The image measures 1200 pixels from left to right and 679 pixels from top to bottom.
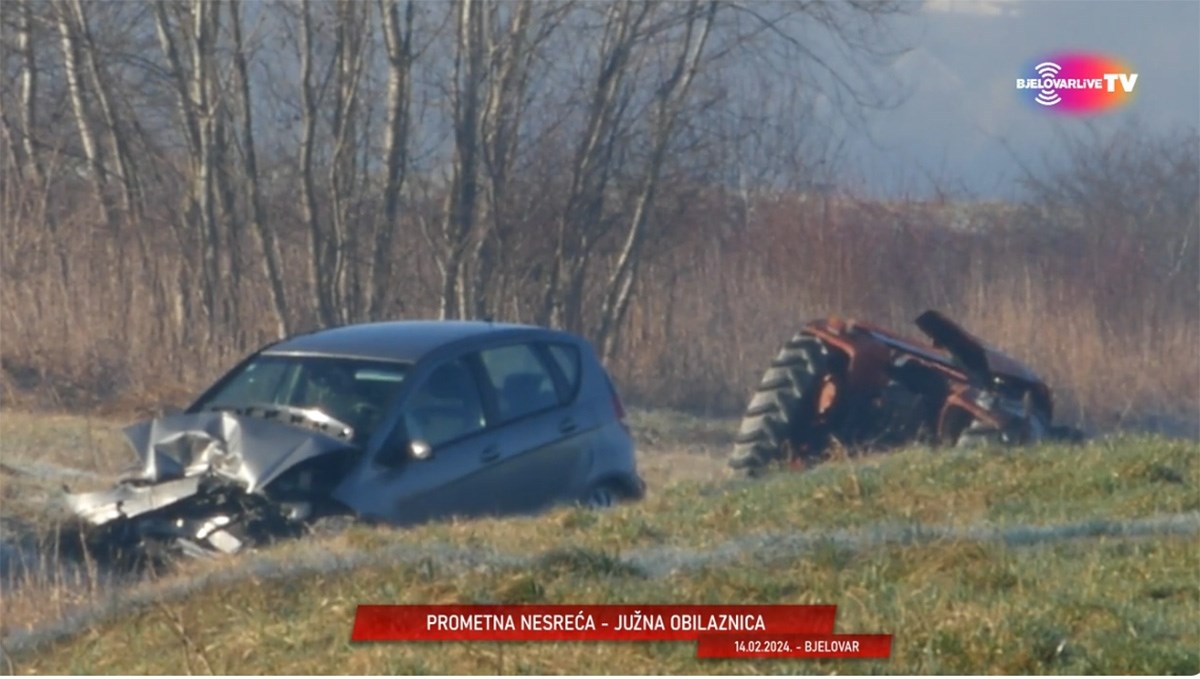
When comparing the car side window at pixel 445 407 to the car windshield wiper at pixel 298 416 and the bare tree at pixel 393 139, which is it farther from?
the bare tree at pixel 393 139

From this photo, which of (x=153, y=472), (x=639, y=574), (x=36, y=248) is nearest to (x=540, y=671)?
(x=639, y=574)

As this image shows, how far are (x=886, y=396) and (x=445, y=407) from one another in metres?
4.59

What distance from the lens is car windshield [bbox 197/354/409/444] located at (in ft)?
28.5

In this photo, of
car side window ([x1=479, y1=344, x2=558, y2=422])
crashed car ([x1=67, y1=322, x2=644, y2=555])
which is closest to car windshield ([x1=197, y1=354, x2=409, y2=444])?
crashed car ([x1=67, y1=322, x2=644, y2=555])

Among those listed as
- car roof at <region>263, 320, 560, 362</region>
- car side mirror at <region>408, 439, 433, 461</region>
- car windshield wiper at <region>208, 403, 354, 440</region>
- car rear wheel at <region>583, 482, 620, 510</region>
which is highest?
car roof at <region>263, 320, 560, 362</region>

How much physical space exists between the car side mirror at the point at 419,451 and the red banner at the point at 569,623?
280cm

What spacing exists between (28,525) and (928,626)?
5231 mm

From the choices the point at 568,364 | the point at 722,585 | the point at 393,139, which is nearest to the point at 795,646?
the point at 722,585

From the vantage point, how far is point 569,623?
5594mm

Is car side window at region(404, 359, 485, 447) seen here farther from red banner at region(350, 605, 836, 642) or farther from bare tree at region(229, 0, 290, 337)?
bare tree at region(229, 0, 290, 337)

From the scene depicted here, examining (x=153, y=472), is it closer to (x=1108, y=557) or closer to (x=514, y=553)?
(x=514, y=553)

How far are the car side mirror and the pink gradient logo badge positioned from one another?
12.0ft

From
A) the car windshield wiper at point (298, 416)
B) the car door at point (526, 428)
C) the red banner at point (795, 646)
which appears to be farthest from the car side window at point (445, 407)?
the red banner at point (795, 646)

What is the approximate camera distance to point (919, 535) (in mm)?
6879
